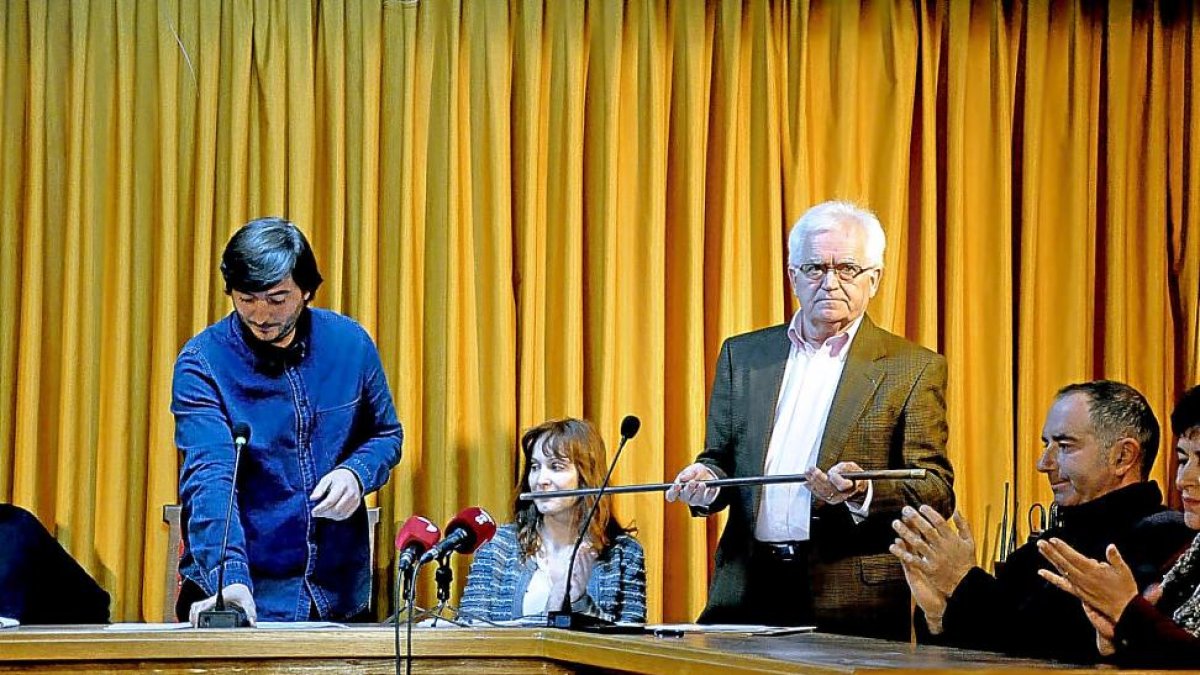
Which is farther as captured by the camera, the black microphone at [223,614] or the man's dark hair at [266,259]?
the man's dark hair at [266,259]

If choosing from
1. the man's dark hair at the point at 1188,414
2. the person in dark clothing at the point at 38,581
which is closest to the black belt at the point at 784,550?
the man's dark hair at the point at 1188,414

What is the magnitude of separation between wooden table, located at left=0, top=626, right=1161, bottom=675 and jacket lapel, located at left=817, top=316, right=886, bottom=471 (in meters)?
0.73

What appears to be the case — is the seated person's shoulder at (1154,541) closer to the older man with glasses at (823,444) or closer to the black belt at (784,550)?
the older man with glasses at (823,444)

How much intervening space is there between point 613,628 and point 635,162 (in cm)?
207

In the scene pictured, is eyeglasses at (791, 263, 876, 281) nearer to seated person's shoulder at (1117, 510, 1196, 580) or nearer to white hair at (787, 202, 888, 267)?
white hair at (787, 202, 888, 267)

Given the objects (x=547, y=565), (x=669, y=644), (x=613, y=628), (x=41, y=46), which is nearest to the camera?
(x=669, y=644)

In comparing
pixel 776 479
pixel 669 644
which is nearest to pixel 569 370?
pixel 776 479

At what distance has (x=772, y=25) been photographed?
17.3ft

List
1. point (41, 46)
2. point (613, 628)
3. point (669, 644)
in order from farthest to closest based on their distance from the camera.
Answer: point (41, 46) < point (613, 628) < point (669, 644)

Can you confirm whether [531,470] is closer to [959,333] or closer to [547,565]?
[547,565]

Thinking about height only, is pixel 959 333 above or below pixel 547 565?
above

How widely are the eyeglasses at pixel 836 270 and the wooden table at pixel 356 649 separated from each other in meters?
1.00

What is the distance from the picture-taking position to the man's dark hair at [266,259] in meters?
4.04

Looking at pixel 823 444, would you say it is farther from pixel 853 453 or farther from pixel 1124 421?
pixel 1124 421
